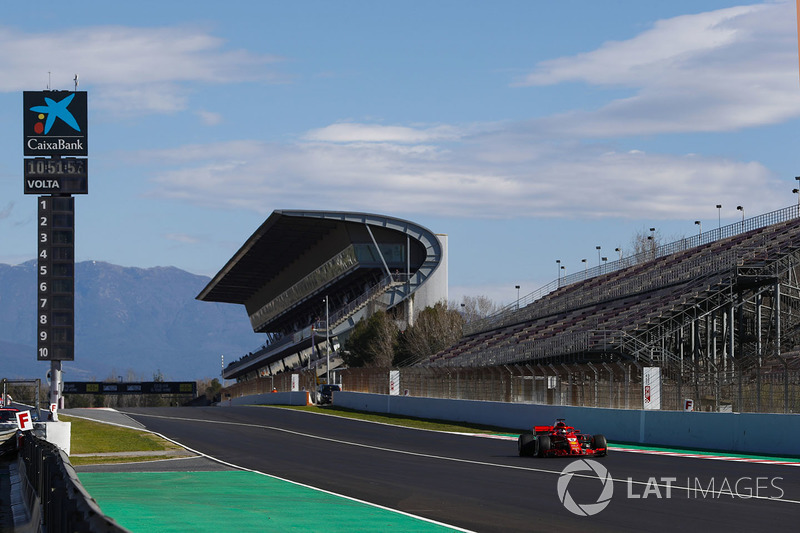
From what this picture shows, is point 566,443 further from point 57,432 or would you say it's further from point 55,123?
point 55,123

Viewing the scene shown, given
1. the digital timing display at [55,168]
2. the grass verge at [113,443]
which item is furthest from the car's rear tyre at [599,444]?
the digital timing display at [55,168]

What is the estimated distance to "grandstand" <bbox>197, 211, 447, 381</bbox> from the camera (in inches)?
3551

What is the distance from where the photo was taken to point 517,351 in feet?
192

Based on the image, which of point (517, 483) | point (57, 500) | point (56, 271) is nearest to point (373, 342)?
point (56, 271)

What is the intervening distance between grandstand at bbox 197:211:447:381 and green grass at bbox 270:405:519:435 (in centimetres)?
2225

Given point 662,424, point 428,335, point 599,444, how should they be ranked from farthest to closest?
point 428,335, point 662,424, point 599,444

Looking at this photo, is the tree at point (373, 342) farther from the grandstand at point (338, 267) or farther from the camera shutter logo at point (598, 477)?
the camera shutter logo at point (598, 477)

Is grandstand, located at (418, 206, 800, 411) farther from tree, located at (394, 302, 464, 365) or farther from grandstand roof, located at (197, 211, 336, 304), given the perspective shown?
grandstand roof, located at (197, 211, 336, 304)

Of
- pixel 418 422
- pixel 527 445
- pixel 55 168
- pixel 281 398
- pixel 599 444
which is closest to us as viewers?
pixel 599 444

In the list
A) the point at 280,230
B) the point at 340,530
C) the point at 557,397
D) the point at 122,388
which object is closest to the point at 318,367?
the point at 280,230

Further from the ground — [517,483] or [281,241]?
[281,241]

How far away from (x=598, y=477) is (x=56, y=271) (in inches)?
815

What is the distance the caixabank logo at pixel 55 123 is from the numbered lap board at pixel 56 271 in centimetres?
155

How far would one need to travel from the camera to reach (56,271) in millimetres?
34656
